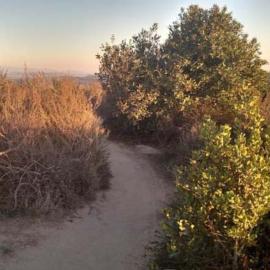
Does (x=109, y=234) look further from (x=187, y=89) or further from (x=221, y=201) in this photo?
(x=187, y=89)

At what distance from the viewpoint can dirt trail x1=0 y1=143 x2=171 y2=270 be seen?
21.6ft

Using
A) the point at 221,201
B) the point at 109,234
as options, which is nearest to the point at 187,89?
the point at 109,234

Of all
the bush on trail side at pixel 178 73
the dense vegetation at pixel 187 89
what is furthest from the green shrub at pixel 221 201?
the bush on trail side at pixel 178 73

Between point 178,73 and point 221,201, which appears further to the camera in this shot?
point 178,73

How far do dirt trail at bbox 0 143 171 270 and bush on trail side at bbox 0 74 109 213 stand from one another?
0.47 meters

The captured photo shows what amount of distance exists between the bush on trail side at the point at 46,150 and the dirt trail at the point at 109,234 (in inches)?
18.4

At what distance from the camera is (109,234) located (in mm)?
7598

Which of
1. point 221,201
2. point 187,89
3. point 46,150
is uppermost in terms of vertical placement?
point 187,89

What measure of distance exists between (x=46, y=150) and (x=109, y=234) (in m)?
1.86

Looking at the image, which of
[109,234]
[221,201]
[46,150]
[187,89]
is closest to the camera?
[221,201]

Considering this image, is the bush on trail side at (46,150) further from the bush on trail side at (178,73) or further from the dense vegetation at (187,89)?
Result: the bush on trail side at (178,73)

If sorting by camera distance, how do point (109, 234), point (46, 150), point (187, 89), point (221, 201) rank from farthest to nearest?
1. point (187, 89)
2. point (46, 150)
3. point (109, 234)
4. point (221, 201)

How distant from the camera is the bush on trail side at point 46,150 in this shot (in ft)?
25.7

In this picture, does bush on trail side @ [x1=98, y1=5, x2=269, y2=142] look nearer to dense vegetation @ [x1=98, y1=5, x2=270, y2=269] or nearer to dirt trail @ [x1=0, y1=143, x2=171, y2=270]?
dense vegetation @ [x1=98, y1=5, x2=270, y2=269]
